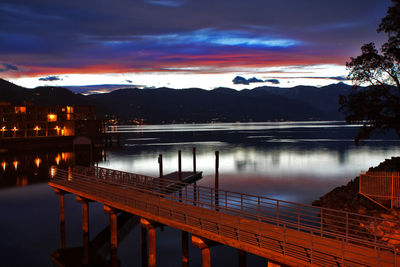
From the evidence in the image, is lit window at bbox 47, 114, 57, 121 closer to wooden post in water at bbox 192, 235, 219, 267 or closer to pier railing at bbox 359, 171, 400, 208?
pier railing at bbox 359, 171, 400, 208

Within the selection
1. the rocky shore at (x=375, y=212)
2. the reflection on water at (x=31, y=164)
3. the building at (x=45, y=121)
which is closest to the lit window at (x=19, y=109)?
the building at (x=45, y=121)

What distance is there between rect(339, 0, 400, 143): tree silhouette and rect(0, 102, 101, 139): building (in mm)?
84035

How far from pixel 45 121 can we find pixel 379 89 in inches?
3682

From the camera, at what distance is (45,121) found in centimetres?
10200

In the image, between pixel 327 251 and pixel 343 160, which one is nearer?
pixel 327 251

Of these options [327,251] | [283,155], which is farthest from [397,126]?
[283,155]

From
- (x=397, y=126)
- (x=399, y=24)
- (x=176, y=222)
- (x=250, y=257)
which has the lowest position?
(x=250, y=257)

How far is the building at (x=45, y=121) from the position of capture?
95875 millimetres

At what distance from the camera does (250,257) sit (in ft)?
73.9

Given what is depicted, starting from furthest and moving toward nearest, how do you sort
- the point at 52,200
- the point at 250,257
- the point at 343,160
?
the point at 343,160 < the point at 52,200 < the point at 250,257

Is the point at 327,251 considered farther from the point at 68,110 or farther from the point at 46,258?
the point at 68,110

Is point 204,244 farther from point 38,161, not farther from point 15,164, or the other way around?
point 38,161

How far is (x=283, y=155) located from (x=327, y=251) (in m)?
64.7

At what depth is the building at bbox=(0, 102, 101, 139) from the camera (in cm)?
9588
